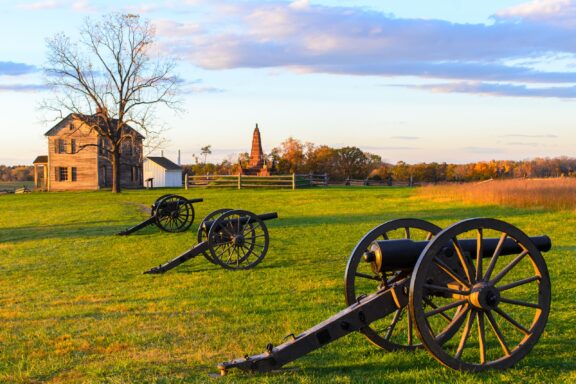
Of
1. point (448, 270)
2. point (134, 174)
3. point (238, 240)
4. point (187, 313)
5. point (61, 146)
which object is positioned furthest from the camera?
point (134, 174)

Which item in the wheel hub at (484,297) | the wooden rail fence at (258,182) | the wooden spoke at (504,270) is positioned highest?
the wooden rail fence at (258,182)

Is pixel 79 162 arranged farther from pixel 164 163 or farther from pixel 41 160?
pixel 164 163

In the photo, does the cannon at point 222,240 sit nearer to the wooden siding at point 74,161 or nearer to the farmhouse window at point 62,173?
A: the wooden siding at point 74,161

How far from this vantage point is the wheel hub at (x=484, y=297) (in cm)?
497

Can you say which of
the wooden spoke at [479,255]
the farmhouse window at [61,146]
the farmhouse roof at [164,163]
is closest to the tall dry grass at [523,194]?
the wooden spoke at [479,255]

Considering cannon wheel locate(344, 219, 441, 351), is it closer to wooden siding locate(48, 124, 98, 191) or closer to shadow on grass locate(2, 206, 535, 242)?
shadow on grass locate(2, 206, 535, 242)

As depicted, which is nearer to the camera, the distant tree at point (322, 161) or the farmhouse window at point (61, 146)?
the farmhouse window at point (61, 146)

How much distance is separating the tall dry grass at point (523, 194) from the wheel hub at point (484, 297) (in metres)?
18.7

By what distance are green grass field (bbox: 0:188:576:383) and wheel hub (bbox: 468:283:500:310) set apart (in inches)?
23.0

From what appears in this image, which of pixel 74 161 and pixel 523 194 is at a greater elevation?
pixel 74 161

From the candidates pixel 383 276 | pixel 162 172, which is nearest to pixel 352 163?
pixel 162 172

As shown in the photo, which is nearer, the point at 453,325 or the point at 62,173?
the point at 453,325

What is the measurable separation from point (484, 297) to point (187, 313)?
13.7 ft

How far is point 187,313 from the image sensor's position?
7.99 metres
